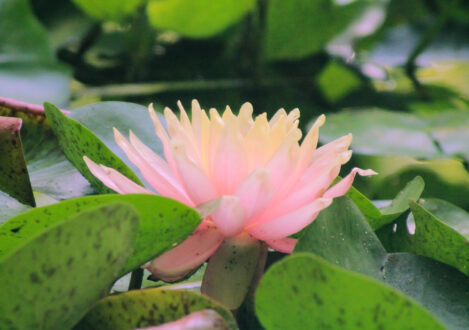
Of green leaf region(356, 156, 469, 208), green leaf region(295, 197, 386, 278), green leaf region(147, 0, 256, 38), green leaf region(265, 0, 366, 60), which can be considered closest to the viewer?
green leaf region(295, 197, 386, 278)

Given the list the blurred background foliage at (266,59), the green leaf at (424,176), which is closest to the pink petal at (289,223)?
the green leaf at (424,176)

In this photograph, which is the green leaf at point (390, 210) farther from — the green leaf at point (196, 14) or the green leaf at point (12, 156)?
the green leaf at point (196, 14)

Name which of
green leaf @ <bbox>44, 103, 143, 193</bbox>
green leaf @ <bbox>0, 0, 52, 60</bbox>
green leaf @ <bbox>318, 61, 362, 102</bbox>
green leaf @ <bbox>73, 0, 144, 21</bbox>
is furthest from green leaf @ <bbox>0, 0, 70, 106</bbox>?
green leaf @ <bbox>44, 103, 143, 193</bbox>

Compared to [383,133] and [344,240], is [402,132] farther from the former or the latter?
[344,240]

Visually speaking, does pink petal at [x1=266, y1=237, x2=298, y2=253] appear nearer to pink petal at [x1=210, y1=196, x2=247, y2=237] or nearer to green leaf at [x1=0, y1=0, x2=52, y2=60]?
pink petal at [x1=210, y1=196, x2=247, y2=237]

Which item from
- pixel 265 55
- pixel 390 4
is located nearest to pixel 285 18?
pixel 265 55

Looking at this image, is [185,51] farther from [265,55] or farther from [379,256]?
[379,256]
